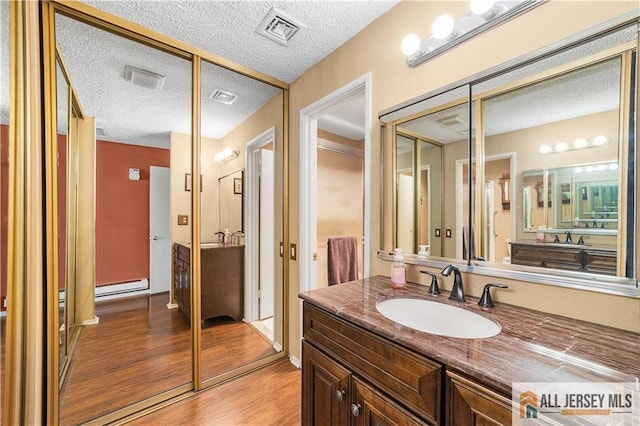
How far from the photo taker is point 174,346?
2.00 m

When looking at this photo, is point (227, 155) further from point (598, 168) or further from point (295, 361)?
point (598, 168)

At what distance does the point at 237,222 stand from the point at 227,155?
63 centimetres

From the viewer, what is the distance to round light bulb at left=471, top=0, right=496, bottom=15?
105cm

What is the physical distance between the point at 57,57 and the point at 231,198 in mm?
1356

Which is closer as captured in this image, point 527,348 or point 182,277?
point 527,348

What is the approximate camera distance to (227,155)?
2309 mm

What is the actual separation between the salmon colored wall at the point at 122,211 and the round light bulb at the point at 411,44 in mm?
1740

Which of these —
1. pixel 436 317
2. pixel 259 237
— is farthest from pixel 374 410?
pixel 259 237

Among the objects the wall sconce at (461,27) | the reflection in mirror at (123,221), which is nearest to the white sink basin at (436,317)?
the wall sconce at (461,27)

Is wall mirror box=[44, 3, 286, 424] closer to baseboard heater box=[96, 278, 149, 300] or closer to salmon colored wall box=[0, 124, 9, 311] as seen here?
baseboard heater box=[96, 278, 149, 300]

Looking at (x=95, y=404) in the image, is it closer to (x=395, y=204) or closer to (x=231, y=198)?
(x=231, y=198)

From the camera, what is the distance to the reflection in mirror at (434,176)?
1.22 m

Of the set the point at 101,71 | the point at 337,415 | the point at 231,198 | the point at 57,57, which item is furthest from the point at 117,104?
the point at 337,415

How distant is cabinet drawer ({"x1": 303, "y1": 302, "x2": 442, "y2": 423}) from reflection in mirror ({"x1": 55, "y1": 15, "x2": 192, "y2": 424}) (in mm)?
1347
